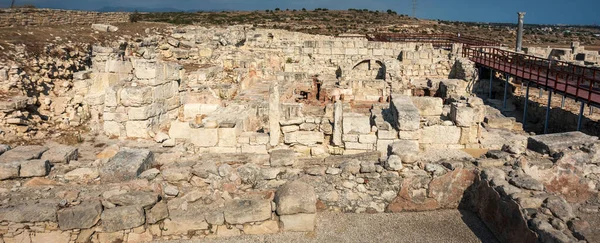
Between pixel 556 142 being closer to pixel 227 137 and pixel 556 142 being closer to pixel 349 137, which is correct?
pixel 349 137

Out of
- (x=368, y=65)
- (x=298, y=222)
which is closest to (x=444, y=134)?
(x=298, y=222)

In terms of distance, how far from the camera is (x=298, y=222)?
5.05 meters

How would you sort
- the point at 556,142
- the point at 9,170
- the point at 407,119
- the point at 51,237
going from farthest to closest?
the point at 407,119 → the point at 556,142 → the point at 9,170 → the point at 51,237

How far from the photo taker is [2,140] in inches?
348

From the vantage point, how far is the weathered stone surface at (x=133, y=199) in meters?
4.90

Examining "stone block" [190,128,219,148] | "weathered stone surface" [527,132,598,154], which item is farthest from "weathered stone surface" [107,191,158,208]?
"weathered stone surface" [527,132,598,154]

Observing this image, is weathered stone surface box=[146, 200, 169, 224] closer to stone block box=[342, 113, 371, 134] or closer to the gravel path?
the gravel path

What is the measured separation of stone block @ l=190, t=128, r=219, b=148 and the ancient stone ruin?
0.07 ft

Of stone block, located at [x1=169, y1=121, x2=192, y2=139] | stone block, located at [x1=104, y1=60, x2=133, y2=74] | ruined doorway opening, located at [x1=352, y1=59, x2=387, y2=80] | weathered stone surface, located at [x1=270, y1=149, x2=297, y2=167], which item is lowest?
stone block, located at [x1=169, y1=121, x2=192, y2=139]

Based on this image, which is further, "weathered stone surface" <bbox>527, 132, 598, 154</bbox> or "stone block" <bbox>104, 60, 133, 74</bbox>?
"stone block" <bbox>104, 60, 133, 74</bbox>

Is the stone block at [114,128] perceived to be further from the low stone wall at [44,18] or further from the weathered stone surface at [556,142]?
the low stone wall at [44,18]

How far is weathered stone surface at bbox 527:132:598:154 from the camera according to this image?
6.13m

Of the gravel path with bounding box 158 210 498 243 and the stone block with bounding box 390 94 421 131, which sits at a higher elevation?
the stone block with bounding box 390 94 421 131

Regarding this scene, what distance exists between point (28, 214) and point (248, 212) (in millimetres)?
2474
